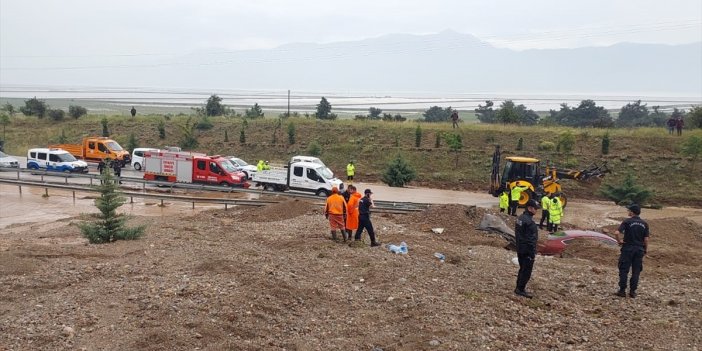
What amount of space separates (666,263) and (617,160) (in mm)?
25899

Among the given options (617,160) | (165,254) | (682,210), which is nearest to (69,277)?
(165,254)

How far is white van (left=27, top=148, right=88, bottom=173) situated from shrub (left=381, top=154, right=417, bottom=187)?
18909mm

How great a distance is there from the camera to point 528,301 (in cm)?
1052

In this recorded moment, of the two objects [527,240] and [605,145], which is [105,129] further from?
[527,240]

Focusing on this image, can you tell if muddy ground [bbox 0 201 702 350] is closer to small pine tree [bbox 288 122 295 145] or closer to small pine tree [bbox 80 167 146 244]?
small pine tree [bbox 80 167 146 244]

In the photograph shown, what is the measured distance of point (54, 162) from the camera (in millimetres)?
36562

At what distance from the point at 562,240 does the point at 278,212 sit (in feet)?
33.0

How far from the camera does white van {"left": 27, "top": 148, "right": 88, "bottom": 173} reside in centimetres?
3625

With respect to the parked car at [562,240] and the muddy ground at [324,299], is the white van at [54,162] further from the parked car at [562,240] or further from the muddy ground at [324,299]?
the parked car at [562,240]

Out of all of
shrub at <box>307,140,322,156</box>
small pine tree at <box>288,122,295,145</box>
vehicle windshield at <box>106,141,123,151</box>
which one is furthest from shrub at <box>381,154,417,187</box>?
vehicle windshield at <box>106,141,123,151</box>

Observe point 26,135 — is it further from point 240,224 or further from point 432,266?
point 432,266

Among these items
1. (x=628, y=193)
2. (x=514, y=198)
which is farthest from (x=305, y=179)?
(x=628, y=193)

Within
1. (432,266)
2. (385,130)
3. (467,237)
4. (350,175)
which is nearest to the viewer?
(432,266)

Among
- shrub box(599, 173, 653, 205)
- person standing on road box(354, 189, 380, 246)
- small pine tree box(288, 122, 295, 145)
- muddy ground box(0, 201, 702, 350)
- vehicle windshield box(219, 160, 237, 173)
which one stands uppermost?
small pine tree box(288, 122, 295, 145)
